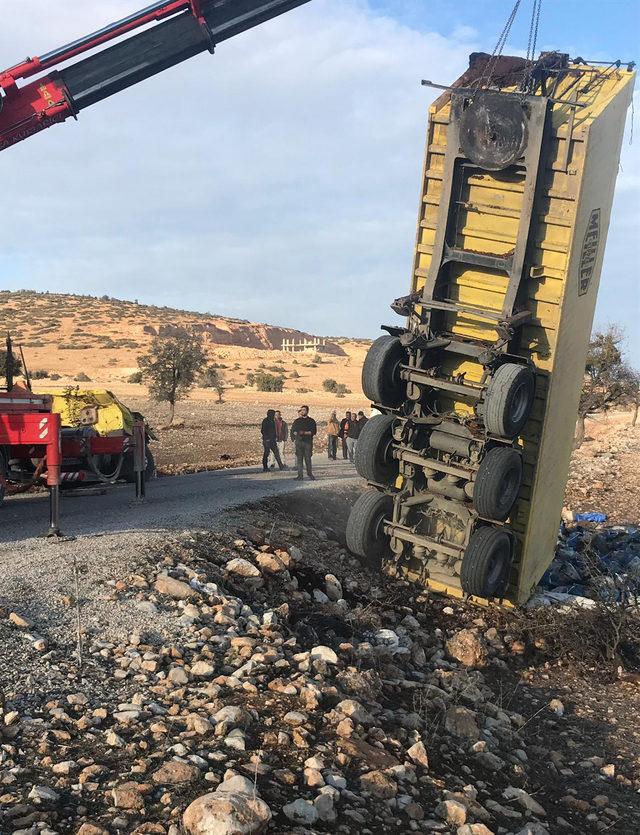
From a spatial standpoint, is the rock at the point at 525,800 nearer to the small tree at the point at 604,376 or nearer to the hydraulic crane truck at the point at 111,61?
the hydraulic crane truck at the point at 111,61

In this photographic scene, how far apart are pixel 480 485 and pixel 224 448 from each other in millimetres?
14735

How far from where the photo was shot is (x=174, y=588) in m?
6.40

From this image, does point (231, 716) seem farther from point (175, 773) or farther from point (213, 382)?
point (213, 382)

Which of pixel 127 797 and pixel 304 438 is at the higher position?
pixel 127 797

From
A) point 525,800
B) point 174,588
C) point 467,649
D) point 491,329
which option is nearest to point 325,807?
point 525,800

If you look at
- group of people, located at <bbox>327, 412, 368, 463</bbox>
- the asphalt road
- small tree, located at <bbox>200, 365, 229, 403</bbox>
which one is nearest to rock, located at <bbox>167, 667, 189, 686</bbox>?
the asphalt road

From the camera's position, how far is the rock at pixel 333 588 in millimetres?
7879

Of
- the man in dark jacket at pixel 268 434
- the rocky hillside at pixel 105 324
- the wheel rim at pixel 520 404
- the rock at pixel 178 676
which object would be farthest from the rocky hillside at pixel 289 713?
the rocky hillside at pixel 105 324

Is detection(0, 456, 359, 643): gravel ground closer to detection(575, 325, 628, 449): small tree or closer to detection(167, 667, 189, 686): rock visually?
detection(167, 667, 189, 686): rock

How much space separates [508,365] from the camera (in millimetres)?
7547

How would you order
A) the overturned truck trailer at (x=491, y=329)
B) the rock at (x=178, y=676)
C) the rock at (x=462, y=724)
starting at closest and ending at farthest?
the rock at (x=178, y=676)
the rock at (x=462, y=724)
the overturned truck trailer at (x=491, y=329)

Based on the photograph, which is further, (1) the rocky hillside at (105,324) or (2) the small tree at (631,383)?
(1) the rocky hillside at (105,324)

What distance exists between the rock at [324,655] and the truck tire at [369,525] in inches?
119

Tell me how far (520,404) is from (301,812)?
4.81 metres
